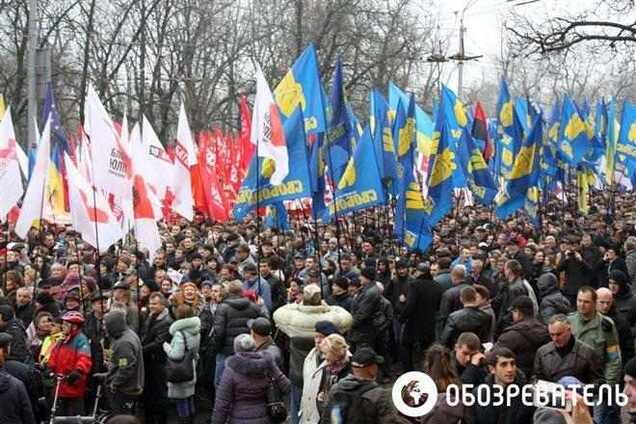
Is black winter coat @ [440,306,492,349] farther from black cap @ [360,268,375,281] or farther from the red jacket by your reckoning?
the red jacket

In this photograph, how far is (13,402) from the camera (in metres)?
6.74

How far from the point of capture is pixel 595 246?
48.8 ft

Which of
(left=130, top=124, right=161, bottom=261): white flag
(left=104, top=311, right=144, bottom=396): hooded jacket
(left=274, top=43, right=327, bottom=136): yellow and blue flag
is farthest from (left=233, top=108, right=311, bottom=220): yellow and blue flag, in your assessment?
(left=104, top=311, right=144, bottom=396): hooded jacket

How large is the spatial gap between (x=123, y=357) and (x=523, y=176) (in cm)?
979

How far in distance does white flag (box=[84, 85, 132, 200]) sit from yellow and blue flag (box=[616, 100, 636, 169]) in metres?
13.2

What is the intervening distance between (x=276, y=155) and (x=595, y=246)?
5.98 metres

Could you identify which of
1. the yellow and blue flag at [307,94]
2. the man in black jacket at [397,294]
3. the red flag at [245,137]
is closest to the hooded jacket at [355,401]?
the man in black jacket at [397,294]

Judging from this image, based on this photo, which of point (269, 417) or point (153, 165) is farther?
point (153, 165)

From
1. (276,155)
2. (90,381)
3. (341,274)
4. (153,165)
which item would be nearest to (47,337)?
(90,381)

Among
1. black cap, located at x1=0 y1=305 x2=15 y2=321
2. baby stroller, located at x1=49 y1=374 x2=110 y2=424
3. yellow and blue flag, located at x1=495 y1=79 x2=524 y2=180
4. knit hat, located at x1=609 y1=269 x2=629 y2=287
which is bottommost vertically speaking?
baby stroller, located at x1=49 y1=374 x2=110 y2=424

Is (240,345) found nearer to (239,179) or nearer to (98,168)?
(98,168)

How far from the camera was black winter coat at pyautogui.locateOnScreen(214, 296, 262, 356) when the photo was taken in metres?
9.20

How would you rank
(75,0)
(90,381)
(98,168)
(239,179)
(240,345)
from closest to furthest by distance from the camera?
1. (240,345)
2. (90,381)
3. (98,168)
4. (239,179)
5. (75,0)

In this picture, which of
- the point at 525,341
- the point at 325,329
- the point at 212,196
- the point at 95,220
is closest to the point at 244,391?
the point at 325,329
